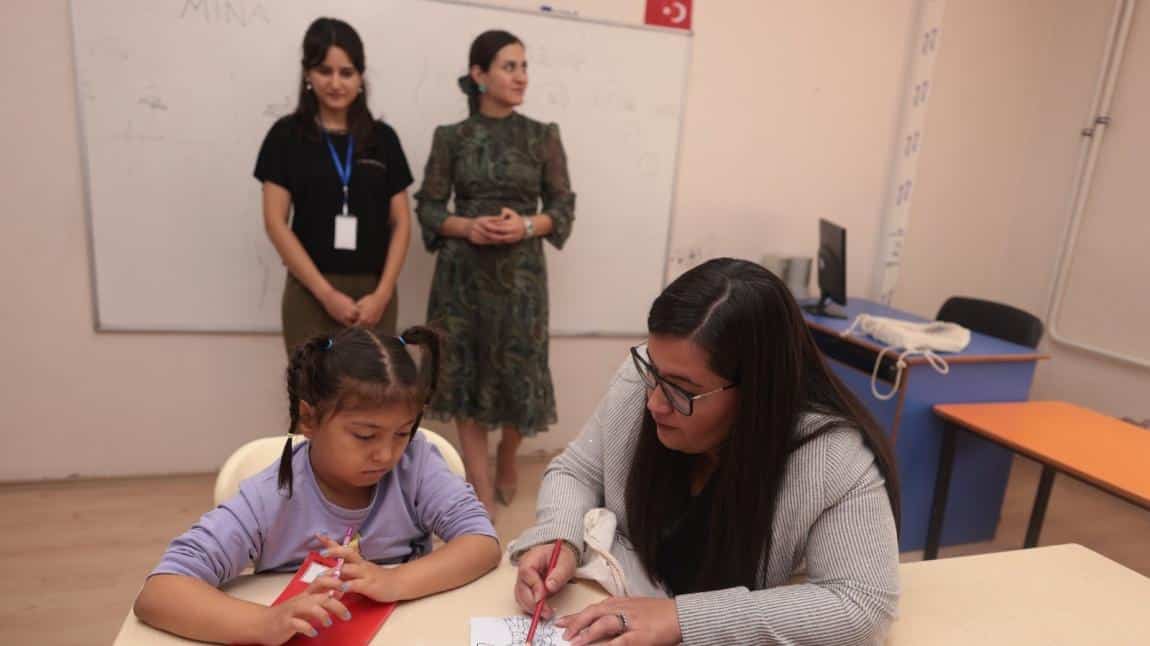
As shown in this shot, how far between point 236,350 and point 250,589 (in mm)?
2022

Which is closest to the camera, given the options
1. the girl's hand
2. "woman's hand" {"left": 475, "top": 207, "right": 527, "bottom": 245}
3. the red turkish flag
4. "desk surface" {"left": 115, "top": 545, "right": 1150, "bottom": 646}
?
the girl's hand

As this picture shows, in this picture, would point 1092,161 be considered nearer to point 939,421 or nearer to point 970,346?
point 970,346

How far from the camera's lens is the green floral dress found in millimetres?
2398

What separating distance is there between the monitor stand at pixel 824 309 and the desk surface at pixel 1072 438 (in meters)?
0.70

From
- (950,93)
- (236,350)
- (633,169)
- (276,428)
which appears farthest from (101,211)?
(950,93)

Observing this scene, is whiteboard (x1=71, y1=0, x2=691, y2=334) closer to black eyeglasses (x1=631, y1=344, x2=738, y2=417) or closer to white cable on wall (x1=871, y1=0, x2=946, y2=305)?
white cable on wall (x1=871, y1=0, x2=946, y2=305)

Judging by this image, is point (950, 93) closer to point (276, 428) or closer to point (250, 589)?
point (276, 428)

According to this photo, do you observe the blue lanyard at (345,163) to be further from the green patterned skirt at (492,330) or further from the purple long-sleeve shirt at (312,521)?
the purple long-sleeve shirt at (312,521)

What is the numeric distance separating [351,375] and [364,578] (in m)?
0.30

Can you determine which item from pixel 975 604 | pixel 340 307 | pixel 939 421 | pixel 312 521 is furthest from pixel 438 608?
pixel 939 421

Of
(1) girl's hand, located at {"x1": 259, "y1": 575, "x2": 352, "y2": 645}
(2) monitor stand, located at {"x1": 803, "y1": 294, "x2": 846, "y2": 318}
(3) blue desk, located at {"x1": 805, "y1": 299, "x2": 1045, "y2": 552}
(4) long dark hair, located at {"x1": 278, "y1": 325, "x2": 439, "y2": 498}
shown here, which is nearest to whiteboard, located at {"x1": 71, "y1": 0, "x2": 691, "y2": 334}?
(2) monitor stand, located at {"x1": 803, "y1": 294, "x2": 846, "y2": 318}

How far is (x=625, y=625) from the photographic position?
0.91 m

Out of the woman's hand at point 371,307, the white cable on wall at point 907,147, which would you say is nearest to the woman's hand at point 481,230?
the woman's hand at point 371,307

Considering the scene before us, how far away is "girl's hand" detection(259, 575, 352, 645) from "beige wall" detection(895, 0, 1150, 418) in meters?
3.53
